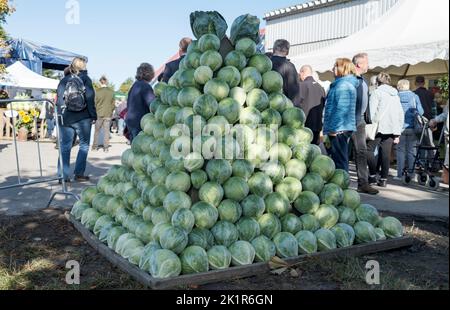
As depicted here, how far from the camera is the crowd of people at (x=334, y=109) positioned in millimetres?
6824

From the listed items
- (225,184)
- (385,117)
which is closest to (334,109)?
(385,117)

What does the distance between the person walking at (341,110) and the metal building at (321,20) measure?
40.8 ft

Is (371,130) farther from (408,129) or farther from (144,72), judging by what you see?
(144,72)

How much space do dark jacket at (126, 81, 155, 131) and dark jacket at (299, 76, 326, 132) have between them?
96.9 inches

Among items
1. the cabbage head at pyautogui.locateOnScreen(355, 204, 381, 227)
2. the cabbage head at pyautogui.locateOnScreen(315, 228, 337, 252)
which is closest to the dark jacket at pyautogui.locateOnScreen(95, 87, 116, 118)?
the cabbage head at pyautogui.locateOnScreen(355, 204, 381, 227)

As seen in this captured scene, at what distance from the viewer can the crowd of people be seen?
22.4 feet

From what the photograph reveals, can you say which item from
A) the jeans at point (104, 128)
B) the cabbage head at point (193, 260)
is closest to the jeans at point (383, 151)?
the cabbage head at point (193, 260)

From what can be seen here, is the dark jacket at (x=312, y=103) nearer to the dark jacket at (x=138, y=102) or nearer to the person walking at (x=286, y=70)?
the person walking at (x=286, y=70)

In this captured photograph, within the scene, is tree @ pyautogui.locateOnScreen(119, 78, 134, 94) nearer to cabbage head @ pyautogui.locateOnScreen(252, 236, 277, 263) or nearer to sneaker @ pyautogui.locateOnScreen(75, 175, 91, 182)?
sneaker @ pyautogui.locateOnScreen(75, 175, 91, 182)

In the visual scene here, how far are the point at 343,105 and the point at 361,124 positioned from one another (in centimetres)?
85

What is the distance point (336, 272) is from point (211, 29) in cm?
255

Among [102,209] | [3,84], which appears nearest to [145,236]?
[102,209]

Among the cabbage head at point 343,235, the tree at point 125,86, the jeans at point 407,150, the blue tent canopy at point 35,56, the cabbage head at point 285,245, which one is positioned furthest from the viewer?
the tree at point 125,86

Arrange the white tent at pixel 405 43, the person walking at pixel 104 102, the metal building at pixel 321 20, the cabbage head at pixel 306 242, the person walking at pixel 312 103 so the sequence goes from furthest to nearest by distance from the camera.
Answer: the metal building at pixel 321 20 < the person walking at pixel 104 102 < the white tent at pixel 405 43 < the person walking at pixel 312 103 < the cabbage head at pixel 306 242
